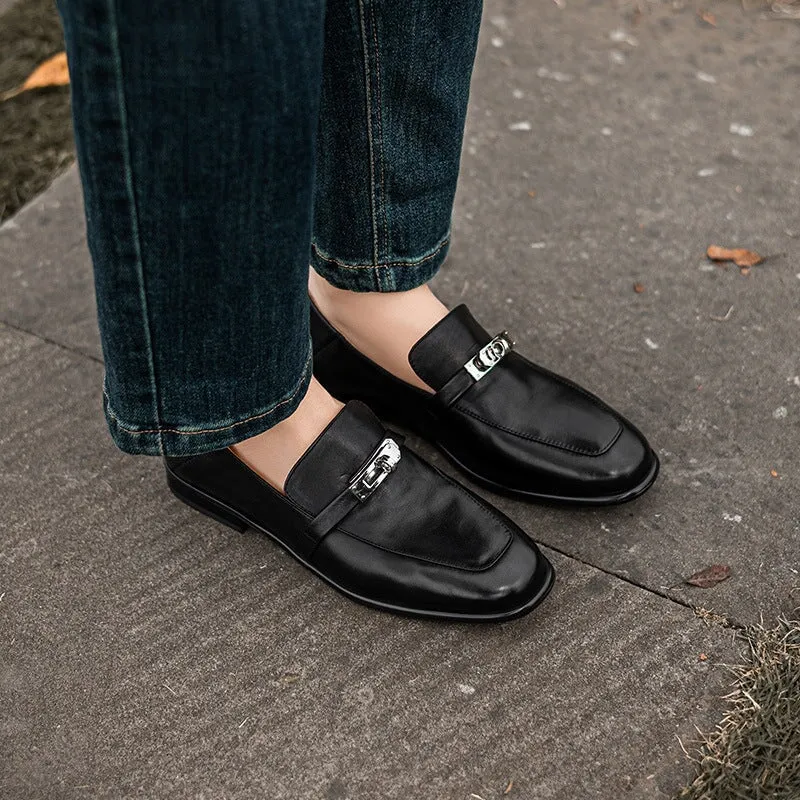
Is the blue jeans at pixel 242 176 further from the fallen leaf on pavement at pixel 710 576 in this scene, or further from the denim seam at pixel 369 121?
the fallen leaf on pavement at pixel 710 576

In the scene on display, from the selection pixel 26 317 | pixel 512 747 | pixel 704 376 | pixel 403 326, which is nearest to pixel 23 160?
pixel 26 317

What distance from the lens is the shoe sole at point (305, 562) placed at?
120 cm

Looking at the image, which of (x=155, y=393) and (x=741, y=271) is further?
Result: (x=741, y=271)

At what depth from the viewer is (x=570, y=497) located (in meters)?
1.32

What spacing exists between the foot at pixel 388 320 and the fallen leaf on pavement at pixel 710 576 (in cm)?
41

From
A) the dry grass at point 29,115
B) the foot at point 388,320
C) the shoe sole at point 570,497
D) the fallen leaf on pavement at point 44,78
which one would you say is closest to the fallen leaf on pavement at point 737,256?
the shoe sole at point 570,497

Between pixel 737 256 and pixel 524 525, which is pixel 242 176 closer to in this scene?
pixel 524 525

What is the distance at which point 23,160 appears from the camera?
202 centimetres

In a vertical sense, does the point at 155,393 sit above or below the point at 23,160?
above

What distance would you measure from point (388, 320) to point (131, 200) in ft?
1.58

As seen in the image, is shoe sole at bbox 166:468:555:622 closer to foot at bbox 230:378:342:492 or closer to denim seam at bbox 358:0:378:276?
foot at bbox 230:378:342:492

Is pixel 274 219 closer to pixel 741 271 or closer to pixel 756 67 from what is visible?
pixel 741 271

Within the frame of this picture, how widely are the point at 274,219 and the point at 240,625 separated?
0.53 meters

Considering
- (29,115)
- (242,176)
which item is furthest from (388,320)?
(29,115)
